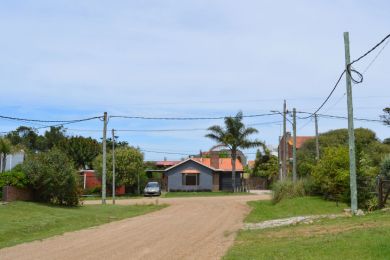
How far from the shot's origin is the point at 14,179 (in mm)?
32406

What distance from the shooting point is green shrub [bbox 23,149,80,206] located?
111ft

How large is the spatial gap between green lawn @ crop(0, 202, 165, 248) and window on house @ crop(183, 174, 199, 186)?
3871 centimetres

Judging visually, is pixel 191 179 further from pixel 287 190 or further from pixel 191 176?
pixel 287 190

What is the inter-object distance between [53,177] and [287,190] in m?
15.5

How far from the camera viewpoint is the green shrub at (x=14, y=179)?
106 ft

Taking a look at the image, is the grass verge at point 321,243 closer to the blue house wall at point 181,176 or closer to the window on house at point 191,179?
the blue house wall at point 181,176

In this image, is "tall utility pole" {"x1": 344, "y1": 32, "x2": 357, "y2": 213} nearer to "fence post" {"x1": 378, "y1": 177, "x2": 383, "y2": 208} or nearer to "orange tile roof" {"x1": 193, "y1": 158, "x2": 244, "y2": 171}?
"fence post" {"x1": 378, "y1": 177, "x2": 383, "y2": 208}

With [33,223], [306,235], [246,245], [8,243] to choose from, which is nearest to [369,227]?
[306,235]

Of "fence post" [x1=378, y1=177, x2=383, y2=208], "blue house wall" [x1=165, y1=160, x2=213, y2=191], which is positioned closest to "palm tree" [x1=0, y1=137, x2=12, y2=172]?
"blue house wall" [x1=165, y1=160, x2=213, y2=191]

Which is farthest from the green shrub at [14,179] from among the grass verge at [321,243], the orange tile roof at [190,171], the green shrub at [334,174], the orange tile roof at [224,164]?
the orange tile roof at [224,164]

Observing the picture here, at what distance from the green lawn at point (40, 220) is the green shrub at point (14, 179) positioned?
259 centimetres

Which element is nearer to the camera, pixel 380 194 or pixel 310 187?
pixel 380 194

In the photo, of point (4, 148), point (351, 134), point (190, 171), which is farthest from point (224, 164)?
point (351, 134)

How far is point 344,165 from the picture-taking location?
31875 mm
